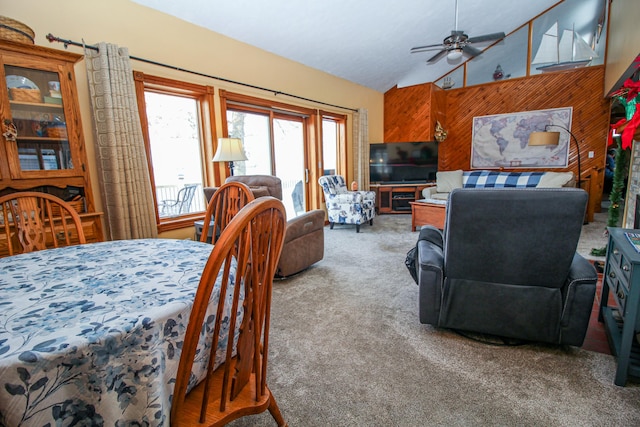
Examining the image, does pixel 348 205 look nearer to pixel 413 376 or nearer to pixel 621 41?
pixel 413 376

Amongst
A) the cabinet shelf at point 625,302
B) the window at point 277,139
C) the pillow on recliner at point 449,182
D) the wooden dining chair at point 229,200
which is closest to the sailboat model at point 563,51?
the pillow on recliner at point 449,182

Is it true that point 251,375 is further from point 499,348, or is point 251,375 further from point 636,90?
point 636,90

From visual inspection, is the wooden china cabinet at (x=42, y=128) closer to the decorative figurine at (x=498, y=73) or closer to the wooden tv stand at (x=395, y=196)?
the wooden tv stand at (x=395, y=196)

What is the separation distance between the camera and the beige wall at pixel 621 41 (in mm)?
3080

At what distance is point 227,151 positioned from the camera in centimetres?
341

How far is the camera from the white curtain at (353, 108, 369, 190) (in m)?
5.98

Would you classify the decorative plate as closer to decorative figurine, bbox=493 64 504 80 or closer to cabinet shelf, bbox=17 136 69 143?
→ cabinet shelf, bbox=17 136 69 143

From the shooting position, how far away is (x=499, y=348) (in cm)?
176

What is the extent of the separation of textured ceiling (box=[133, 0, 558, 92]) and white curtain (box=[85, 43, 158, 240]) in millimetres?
852

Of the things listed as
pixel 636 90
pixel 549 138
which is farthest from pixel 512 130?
pixel 636 90

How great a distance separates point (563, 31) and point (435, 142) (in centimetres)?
282

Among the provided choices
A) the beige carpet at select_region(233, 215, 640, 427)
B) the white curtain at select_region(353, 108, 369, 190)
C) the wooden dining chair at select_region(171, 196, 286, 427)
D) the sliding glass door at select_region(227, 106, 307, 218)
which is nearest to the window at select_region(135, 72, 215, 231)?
the sliding glass door at select_region(227, 106, 307, 218)

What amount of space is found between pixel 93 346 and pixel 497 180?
564 centimetres

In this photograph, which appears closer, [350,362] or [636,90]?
[350,362]
